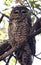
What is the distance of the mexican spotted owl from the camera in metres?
2.40

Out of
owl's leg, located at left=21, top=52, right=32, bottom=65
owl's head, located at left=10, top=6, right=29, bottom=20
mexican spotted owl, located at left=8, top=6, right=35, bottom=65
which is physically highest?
owl's head, located at left=10, top=6, right=29, bottom=20

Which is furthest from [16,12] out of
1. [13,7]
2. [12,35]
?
[12,35]

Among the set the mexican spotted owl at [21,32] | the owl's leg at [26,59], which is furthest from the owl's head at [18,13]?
the owl's leg at [26,59]

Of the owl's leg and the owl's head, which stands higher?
the owl's head

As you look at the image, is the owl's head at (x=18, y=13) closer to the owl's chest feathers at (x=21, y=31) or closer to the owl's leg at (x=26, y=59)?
the owl's chest feathers at (x=21, y=31)

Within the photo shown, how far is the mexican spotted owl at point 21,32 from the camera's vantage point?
2403mm

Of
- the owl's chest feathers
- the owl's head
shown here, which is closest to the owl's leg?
the owl's chest feathers

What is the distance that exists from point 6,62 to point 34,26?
0.58 m

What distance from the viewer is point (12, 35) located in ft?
8.14

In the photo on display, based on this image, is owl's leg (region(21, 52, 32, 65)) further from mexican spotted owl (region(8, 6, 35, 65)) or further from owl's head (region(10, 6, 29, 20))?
owl's head (region(10, 6, 29, 20))

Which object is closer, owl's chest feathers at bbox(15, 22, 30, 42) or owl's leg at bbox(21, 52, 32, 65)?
owl's chest feathers at bbox(15, 22, 30, 42)

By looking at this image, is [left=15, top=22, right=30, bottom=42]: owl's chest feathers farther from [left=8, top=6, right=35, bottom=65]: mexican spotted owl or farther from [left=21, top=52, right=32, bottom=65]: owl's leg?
[left=21, top=52, right=32, bottom=65]: owl's leg

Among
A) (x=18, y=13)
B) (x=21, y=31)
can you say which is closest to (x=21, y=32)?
(x=21, y=31)

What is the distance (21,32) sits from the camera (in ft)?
7.80
